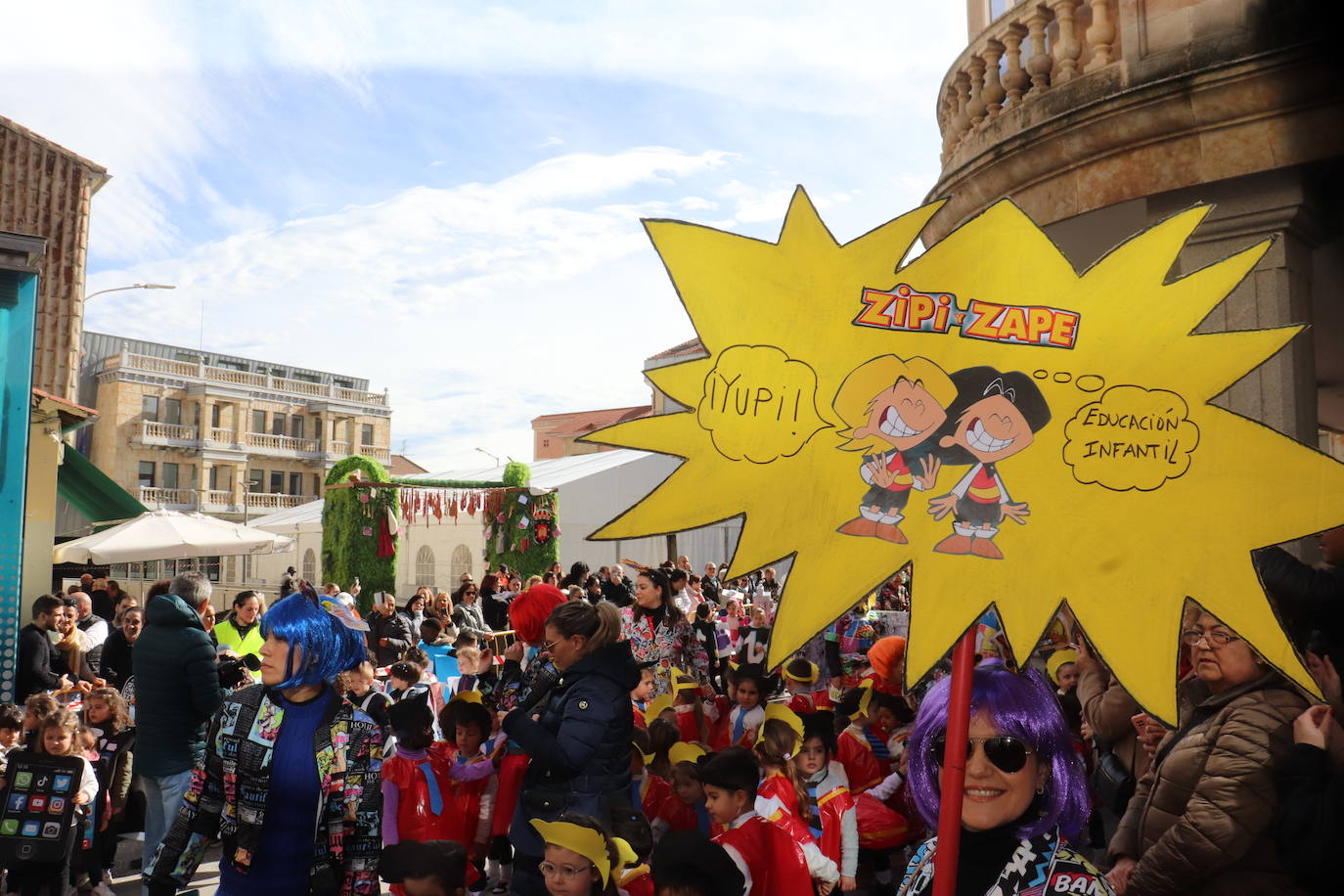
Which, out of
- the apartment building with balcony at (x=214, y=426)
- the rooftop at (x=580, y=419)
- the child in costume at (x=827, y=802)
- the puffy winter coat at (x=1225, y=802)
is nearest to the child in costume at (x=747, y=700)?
the child in costume at (x=827, y=802)

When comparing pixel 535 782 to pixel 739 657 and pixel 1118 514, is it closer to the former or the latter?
pixel 1118 514

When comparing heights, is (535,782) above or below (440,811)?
above

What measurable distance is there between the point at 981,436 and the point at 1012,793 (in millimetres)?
807

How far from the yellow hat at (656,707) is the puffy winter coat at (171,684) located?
2.61 metres

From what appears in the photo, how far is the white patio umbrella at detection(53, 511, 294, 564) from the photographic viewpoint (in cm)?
1228

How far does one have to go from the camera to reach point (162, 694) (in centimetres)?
509

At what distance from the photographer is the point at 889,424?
2.44 m

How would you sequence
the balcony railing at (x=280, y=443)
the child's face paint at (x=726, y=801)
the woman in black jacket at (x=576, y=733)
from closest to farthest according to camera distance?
the woman in black jacket at (x=576, y=733)
the child's face paint at (x=726, y=801)
the balcony railing at (x=280, y=443)

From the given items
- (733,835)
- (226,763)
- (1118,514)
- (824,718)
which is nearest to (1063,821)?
(1118,514)

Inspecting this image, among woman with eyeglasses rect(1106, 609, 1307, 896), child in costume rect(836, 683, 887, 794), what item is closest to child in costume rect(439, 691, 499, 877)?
child in costume rect(836, 683, 887, 794)

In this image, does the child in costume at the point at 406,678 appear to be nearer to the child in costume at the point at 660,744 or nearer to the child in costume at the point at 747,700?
the child in costume at the point at 660,744

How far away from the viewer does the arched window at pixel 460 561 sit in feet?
81.0

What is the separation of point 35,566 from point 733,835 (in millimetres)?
9783

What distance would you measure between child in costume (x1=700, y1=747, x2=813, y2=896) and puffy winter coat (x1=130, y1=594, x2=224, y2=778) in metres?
2.70
